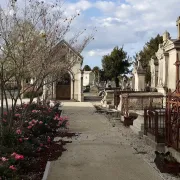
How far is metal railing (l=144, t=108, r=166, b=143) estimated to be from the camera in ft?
31.3

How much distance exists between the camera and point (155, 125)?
974 cm

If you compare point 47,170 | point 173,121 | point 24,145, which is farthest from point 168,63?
point 47,170

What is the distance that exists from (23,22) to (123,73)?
50801mm

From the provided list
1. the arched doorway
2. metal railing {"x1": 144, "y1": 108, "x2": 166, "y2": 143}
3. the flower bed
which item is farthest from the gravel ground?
the arched doorway

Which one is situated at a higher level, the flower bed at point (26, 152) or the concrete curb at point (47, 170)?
the flower bed at point (26, 152)

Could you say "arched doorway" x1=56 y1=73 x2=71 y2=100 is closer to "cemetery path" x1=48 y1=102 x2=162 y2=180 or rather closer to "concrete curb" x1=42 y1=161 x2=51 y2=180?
"cemetery path" x1=48 y1=102 x2=162 y2=180

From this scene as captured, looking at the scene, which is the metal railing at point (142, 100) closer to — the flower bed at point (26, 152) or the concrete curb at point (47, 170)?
the flower bed at point (26, 152)

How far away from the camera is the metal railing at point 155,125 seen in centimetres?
953

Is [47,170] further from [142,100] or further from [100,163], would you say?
[142,100]

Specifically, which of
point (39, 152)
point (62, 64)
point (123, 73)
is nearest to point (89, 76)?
point (123, 73)

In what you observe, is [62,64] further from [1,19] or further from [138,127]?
[1,19]

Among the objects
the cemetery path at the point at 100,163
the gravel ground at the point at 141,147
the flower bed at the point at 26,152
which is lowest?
the gravel ground at the point at 141,147

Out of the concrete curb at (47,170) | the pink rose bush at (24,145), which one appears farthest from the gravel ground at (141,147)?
the pink rose bush at (24,145)

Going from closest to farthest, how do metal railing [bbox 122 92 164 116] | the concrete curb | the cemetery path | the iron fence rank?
1. the concrete curb
2. the cemetery path
3. the iron fence
4. metal railing [bbox 122 92 164 116]
